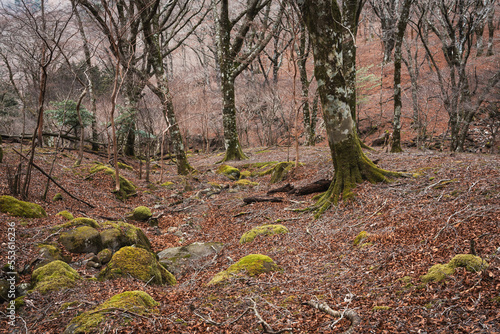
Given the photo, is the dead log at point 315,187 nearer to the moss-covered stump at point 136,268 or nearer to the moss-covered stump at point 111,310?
the moss-covered stump at point 136,268

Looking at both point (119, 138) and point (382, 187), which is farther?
point (119, 138)

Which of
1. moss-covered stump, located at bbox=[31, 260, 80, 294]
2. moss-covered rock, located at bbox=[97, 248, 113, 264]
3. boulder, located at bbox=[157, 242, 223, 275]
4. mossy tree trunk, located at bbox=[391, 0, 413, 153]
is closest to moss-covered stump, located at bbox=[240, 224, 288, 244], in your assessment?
boulder, located at bbox=[157, 242, 223, 275]

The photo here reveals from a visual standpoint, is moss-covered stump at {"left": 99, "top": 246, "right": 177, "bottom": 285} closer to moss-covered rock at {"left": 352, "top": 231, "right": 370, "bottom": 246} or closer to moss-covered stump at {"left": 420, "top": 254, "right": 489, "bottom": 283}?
moss-covered rock at {"left": 352, "top": 231, "right": 370, "bottom": 246}

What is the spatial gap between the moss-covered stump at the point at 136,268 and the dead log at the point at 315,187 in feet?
14.3

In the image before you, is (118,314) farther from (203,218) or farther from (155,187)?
(155,187)

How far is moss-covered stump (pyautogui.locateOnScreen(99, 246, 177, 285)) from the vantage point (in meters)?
4.50

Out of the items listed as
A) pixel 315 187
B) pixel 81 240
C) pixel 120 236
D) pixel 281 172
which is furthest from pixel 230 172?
pixel 81 240

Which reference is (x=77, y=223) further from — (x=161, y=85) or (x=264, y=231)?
(x=161, y=85)

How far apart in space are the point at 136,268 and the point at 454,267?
4073 mm

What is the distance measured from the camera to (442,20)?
14.5 m

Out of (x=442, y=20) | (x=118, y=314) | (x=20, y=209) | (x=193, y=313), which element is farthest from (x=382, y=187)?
(x=442, y=20)

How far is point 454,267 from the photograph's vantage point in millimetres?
2902

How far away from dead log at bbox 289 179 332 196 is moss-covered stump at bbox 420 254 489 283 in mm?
5034

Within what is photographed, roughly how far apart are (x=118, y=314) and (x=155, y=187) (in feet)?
31.0
